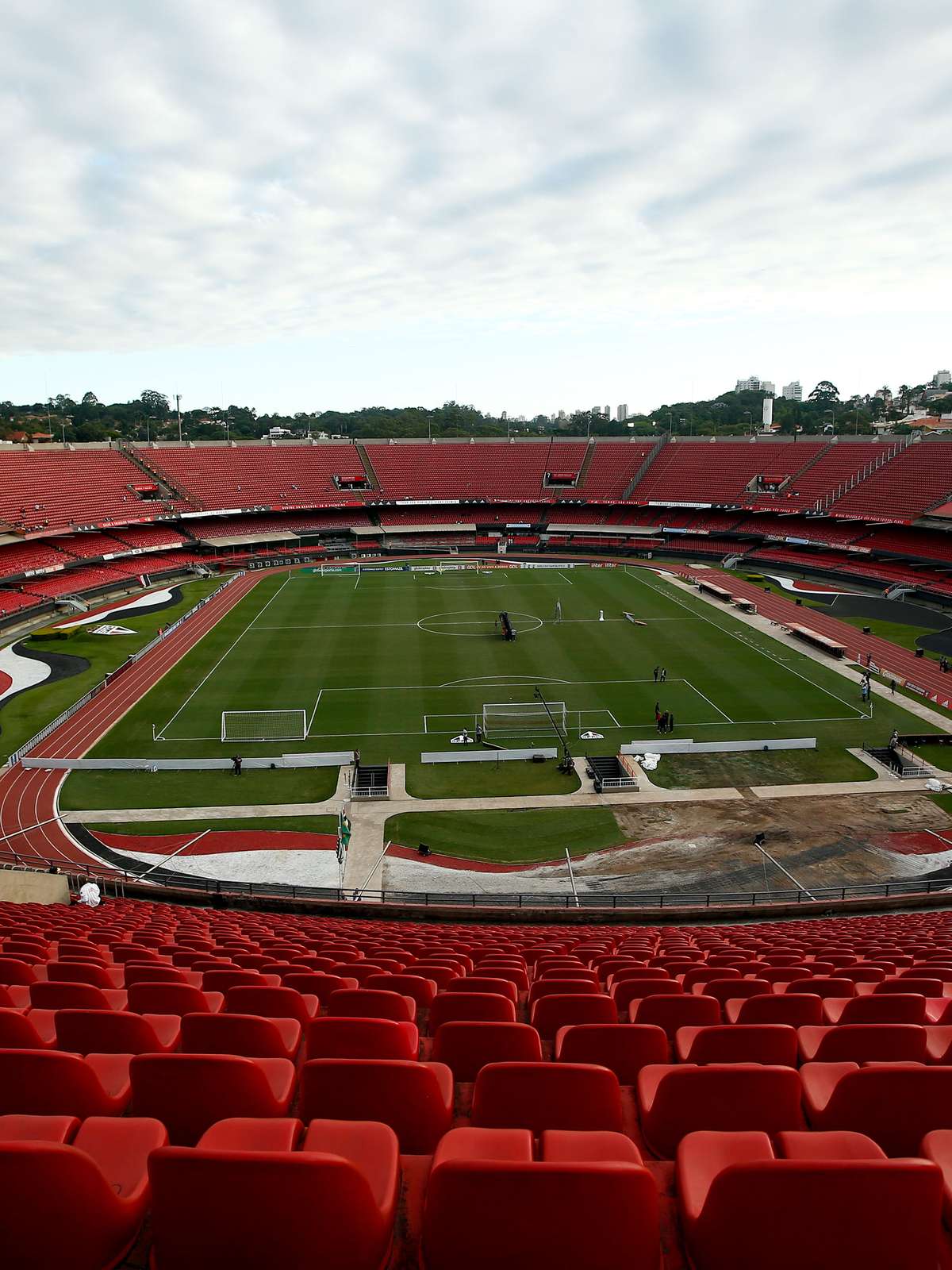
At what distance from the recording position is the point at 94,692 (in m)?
40.2

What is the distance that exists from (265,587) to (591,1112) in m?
64.4

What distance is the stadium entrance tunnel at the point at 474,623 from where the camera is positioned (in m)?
50.3

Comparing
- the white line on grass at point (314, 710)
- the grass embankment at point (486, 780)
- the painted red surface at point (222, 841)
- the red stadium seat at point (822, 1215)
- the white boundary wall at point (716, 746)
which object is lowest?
the painted red surface at point (222, 841)

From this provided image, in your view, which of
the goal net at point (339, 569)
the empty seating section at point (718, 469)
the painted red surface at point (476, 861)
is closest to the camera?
the painted red surface at point (476, 861)

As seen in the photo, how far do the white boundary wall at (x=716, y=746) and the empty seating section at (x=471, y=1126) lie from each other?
81.9ft

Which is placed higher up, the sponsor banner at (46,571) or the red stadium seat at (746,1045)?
the red stadium seat at (746,1045)

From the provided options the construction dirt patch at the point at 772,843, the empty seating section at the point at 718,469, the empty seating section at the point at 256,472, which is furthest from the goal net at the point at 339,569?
the construction dirt patch at the point at 772,843

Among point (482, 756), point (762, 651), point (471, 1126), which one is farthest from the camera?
point (762, 651)

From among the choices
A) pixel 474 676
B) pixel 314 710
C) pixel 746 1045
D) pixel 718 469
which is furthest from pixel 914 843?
pixel 718 469

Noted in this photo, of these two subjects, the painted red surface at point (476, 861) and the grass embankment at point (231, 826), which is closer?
the painted red surface at point (476, 861)

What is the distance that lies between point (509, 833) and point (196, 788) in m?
12.4

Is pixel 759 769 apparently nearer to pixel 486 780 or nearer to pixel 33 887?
pixel 486 780

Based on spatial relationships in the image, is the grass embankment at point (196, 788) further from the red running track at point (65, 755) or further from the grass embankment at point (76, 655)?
the grass embankment at point (76, 655)

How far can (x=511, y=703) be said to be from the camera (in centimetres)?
3759
